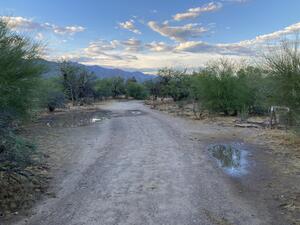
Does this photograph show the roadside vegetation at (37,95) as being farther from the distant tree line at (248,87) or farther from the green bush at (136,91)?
the green bush at (136,91)

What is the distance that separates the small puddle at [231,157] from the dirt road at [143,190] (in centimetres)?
35

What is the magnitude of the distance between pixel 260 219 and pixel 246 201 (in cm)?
99

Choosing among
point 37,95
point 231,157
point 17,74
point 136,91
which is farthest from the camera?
point 136,91

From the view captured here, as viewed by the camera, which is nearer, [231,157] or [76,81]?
[231,157]

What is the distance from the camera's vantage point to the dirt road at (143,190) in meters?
6.36

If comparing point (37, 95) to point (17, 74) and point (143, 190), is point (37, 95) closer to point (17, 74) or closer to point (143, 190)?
point (17, 74)

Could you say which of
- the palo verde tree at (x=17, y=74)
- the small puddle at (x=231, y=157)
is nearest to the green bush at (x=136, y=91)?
the palo verde tree at (x=17, y=74)

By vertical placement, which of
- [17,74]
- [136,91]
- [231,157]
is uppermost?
[17,74]

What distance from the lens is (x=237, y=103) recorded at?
28.3m

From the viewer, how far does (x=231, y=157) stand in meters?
12.2

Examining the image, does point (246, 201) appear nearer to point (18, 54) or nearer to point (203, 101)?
point (18, 54)

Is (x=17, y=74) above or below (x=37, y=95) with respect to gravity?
above

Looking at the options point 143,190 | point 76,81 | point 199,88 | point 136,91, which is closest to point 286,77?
point 143,190

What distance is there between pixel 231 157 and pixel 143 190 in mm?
5114
